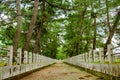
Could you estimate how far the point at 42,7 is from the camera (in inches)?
854

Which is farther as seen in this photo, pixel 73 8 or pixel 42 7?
pixel 42 7

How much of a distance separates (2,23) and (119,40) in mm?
19525

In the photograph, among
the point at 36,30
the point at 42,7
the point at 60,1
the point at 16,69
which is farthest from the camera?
the point at 36,30

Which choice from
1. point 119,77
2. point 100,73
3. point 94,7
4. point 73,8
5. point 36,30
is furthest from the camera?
point 36,30

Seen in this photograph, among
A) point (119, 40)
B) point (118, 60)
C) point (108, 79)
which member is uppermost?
point (119, 40)

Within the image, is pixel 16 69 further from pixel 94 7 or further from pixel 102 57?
pixel 94 7

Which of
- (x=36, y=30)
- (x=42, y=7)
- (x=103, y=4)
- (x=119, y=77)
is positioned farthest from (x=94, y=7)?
(x=119, y=77)

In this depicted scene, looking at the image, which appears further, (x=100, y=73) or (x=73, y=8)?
(x=73, y=8)

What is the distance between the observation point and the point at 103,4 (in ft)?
58.3

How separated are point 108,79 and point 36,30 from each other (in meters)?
15.8

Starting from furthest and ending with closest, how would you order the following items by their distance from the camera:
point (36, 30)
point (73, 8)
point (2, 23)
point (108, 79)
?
1. point (36, 30)
2. point (73, 8)
3. point (2, 23)
4. point (108, 79)

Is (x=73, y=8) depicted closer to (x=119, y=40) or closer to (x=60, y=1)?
(x=60, y=1)

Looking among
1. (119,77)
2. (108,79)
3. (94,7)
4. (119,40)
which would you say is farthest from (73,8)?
(119,40)

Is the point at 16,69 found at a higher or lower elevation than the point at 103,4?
lower
